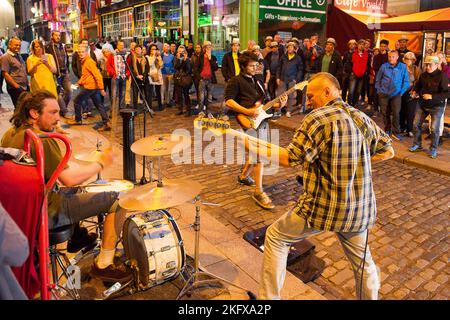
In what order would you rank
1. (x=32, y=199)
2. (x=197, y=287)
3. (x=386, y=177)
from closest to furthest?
(x=32, y=199)
(x=197, y=287)
(x=386, y=177)

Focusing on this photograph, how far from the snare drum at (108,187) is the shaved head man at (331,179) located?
133 centimetres

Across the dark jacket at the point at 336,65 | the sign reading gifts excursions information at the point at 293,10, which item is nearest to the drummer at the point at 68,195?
the dark jacket at the point at 336,65

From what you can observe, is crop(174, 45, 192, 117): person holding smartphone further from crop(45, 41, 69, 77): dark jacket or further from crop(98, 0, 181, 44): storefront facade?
crop(98, 0, 181, 44): storefront facade

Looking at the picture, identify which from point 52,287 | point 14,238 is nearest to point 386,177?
point 52,287

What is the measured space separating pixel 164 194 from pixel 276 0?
39.7 feet

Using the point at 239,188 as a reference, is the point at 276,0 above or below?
above

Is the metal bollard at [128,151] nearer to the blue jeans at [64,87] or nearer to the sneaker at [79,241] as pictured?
the sneaker at [79,241]

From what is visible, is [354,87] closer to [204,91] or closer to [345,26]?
[204,91]

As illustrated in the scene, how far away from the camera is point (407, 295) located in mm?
3717

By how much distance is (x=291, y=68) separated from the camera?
11023 mm

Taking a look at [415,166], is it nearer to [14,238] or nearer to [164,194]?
[164,194]

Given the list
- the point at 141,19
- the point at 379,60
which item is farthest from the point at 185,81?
the point at 141,19

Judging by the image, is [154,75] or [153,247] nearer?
[153,247]

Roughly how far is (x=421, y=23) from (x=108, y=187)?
11821mm
